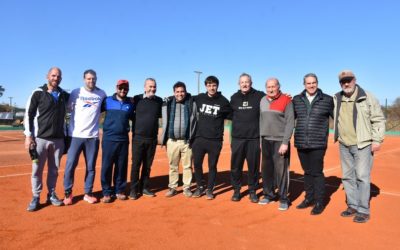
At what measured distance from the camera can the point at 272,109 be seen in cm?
529

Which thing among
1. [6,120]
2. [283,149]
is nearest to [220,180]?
[283,149]

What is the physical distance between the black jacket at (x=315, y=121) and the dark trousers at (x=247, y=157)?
819 millimetres

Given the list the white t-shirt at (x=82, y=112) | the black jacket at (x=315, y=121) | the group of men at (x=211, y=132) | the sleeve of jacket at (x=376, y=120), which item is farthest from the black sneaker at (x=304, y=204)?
the white t-shirt at (x=82, y=112)

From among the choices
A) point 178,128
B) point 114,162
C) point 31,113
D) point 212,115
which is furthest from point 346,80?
point 31,113

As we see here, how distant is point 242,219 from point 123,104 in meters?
2.66

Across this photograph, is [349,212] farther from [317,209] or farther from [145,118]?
[145,118]

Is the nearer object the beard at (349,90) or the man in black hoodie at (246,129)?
the beard at (349,90)

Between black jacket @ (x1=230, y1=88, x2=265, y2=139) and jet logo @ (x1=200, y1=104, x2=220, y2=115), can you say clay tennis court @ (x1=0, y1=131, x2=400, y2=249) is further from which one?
jet logo @ (x1=200, y1=104, x2=220, y2=115)

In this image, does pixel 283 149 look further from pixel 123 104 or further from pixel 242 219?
pixel 123 104

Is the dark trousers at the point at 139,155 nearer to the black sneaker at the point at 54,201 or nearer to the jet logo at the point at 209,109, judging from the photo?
the jet logo at the point at 209,109

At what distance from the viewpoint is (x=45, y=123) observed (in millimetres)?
4887

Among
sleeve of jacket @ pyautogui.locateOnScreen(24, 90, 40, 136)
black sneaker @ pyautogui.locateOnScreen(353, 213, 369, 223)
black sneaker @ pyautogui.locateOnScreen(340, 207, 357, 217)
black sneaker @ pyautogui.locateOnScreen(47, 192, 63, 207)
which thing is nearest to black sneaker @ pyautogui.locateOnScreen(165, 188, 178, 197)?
black sneaker @ pyautogui.locateOnScreen(47, 192, 63, 207)

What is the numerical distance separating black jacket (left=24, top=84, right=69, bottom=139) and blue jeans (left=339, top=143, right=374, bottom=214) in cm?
435

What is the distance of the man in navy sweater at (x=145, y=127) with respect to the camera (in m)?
5.67
